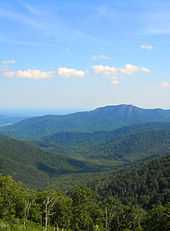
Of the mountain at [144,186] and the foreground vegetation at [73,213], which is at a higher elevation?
the foreground vegetation at [73,213]

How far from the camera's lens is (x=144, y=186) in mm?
154125

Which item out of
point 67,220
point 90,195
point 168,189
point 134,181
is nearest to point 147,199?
point 168,189

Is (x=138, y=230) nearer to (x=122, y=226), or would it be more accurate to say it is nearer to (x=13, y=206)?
(x=122, y=226)

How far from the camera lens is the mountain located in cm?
13649

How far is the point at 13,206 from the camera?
65.8m

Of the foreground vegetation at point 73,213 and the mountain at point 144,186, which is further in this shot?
the mountain at point 144,186

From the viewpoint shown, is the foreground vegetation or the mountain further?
the mountain

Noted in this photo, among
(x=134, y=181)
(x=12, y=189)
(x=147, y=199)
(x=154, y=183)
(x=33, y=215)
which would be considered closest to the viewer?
(x=33, y=215)

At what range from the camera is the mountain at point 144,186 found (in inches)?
5374

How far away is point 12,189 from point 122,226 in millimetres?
20468

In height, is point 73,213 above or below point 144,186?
above

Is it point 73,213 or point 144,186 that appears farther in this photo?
point 144,186

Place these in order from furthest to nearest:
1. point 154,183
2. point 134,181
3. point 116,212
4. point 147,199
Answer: point 134,181 → point 154,183 → point 147,199 → point 116,212

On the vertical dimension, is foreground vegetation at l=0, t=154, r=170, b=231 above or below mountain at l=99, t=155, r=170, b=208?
above
